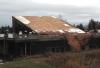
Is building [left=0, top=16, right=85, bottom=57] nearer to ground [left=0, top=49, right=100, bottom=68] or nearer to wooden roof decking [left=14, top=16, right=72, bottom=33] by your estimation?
wooden roof decking [left=14, top=16, right=72, bottom=33]

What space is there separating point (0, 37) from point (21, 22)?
7275 millimetres

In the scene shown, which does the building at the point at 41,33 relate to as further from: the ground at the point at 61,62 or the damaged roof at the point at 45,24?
the ground at the point at 61,62

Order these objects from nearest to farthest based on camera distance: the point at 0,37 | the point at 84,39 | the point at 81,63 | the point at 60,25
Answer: the point at 81,63 → the point at 0,37 → the point at 84,39 → the point at 60,25

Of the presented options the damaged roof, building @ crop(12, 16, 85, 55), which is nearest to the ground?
building @ crop(12, 16, 85, 55)

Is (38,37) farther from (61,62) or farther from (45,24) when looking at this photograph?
(61,62)

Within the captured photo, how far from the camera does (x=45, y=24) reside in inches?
1908

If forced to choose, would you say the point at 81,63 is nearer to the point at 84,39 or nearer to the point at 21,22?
the point at 84,39

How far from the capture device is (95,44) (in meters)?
45.8

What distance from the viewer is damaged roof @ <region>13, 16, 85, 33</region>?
46.6 m

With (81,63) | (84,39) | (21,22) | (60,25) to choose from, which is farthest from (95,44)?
(81,63)

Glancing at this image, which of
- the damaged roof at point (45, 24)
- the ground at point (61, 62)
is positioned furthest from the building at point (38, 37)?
the ground at point (61, 62)

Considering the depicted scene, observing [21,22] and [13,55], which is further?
[21,22]

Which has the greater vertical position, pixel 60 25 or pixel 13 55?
pixel 60 25

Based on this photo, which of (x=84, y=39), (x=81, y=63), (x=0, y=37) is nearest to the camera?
(x=81, y=63)
